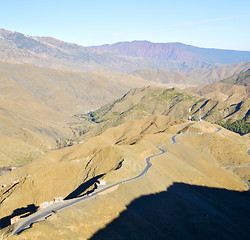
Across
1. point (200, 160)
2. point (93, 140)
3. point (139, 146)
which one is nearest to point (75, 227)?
point (139, 146)

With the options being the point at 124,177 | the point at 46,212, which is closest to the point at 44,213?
the point at 46,212

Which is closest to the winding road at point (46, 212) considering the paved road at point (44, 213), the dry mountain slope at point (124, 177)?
the paved road at point (44, 213)

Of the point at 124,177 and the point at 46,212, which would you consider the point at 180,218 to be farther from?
the point at 46,212

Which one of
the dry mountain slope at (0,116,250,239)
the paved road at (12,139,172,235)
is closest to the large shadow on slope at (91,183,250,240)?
the dry mountain slope at (0,116,250,239)

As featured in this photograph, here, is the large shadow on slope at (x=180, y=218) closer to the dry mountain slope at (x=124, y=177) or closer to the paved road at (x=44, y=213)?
the dry mountain slope at (x=124, y=177)

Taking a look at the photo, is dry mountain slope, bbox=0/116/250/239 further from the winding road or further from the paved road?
the paved road
